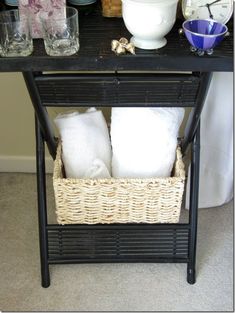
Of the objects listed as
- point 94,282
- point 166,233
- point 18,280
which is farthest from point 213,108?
point 18,280

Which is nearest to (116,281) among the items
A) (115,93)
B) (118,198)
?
(118,198)

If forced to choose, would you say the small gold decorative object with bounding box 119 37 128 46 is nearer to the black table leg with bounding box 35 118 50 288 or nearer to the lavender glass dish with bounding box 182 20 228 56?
the lavender glass dish with bounding box 182 20 228 56

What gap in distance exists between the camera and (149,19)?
1.15m

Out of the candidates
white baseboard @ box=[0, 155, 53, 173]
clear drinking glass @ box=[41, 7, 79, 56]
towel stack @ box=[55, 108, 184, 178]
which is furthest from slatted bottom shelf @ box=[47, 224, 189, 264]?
clear drinking glass @ box=[41, 7, 79, 56]

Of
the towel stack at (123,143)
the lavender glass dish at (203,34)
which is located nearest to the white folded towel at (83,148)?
the towel stack at (123,143)

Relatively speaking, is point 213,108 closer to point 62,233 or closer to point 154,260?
point 154,260

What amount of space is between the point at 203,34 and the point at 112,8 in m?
0.27

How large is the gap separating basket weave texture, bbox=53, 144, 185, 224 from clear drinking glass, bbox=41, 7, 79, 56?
394mm

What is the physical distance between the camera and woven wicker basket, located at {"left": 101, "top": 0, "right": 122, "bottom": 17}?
1314 millimetres

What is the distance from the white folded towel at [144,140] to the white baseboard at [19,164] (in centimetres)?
55

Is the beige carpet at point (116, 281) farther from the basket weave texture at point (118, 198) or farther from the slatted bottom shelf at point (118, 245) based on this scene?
the basket weave texture at point (118, 198)

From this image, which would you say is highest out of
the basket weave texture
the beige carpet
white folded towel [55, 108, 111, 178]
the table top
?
the table top

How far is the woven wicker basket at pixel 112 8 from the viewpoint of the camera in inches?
51.8

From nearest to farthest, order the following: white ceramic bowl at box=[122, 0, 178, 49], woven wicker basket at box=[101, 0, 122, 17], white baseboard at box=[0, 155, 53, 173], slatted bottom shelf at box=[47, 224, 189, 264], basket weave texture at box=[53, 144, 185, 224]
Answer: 1. white ceramic bowl at box=[122, 0, 178, 49]
2. woven wicker basket at box=[101, 0, 122, 17]
3. basket weave texture at box=[53, 144, 185, 224]
4. slatted bottom shelf at box=[47, 224, 189, 264]
5. white baseboard at box=[0, 155, 53, 173]
